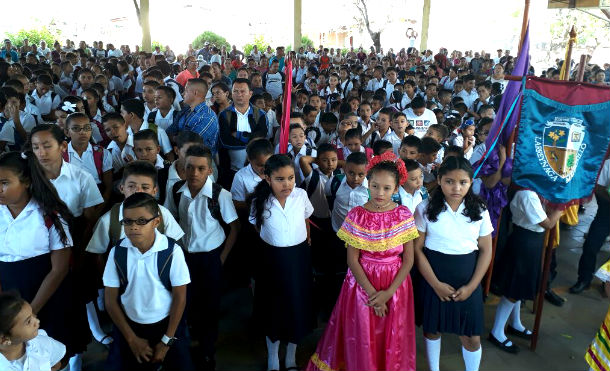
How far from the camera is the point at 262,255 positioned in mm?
2883

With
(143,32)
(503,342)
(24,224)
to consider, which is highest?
(143,32)

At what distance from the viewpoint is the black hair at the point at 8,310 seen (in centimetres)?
168

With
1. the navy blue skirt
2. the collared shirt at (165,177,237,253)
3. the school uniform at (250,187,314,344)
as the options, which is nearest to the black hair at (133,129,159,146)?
the collared shirt at (165,177,237,253)

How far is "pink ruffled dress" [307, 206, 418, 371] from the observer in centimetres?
248

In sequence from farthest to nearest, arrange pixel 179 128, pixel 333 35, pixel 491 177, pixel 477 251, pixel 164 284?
pixel 333 35
pixel 179 128
pixel 491 177
pixel 477 251
pixel 164 284

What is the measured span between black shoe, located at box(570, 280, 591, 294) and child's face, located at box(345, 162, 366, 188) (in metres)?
2.22

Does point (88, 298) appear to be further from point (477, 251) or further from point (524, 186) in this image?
point (524, 186)

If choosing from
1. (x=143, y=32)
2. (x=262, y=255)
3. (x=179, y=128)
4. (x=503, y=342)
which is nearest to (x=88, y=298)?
(x=262, y=255)

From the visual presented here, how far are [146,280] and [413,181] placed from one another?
1.86 meters

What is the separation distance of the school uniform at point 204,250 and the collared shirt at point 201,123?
46.6 inches

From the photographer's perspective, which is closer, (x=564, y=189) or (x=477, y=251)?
(x=477, y=251)

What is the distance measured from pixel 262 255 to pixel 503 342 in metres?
1.76

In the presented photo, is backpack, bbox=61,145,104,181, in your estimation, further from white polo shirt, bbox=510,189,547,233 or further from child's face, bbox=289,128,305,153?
white polo shirt, bbox=510,189,547,233

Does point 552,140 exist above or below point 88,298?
above
